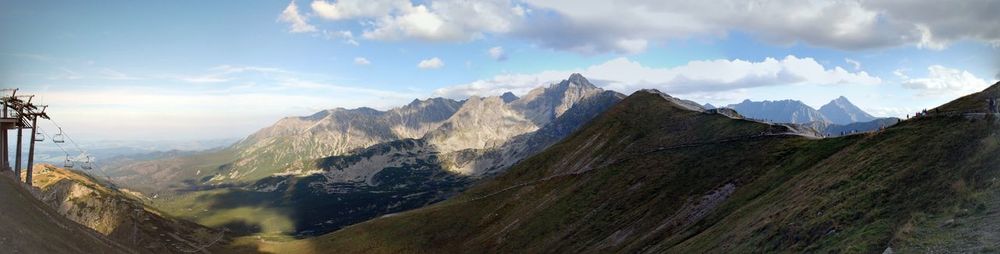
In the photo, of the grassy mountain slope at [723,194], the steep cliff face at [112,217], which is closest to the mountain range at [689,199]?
the grassy mountain slope at [723,194]

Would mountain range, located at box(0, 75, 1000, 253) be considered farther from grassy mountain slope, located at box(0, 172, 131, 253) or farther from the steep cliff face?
the steep cliff face

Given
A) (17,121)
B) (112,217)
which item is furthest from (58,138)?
(112,217)

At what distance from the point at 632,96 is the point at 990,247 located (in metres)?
165

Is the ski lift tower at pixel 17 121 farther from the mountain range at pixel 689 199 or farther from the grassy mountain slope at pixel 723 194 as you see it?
the grassy mountain slope at pixel 723 194

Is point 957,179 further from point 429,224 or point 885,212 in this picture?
point 429,224

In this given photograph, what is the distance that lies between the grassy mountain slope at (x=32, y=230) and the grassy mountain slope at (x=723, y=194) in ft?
192

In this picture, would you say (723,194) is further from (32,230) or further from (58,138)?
(58,138)

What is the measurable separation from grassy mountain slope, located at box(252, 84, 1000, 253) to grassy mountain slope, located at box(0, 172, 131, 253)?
58.6 metres

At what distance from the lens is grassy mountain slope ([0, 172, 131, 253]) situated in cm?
4425

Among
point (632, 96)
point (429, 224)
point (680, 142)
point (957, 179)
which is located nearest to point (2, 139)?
point (429, 224)

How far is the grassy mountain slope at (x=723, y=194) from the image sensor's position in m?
33.2

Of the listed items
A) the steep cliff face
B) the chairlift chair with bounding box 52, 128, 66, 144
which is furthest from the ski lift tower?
the steep cliff face

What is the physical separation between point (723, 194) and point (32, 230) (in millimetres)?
79498

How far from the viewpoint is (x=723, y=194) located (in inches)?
2899
